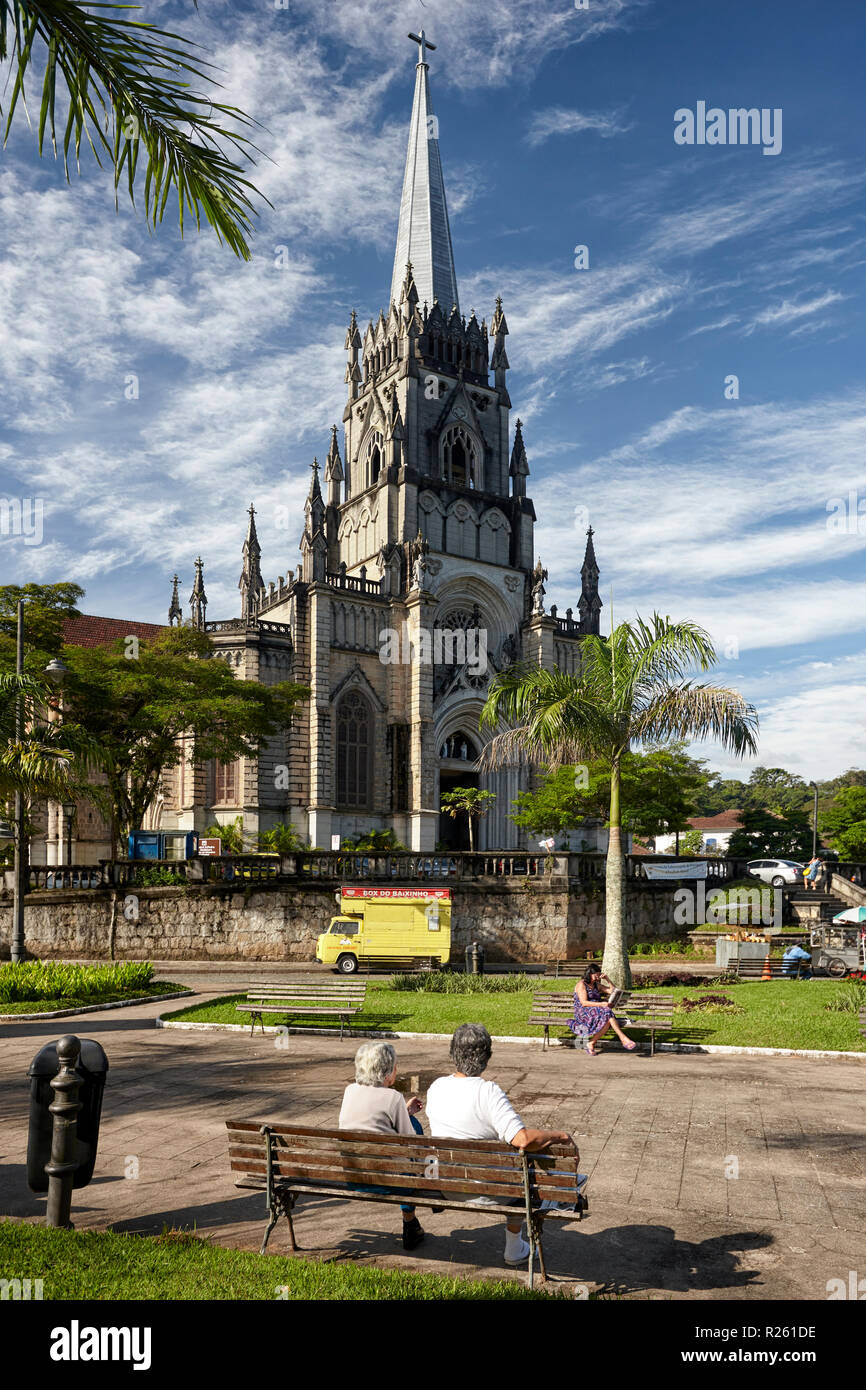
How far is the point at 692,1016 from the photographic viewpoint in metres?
16.4

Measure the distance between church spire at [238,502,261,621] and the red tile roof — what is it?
16.1 feet

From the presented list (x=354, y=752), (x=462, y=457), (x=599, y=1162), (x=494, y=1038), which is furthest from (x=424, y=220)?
(x=599, y=1162)

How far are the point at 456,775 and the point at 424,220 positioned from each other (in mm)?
33694

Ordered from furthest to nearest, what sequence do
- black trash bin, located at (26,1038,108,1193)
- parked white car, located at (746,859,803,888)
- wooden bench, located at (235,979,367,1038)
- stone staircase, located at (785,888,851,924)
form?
parked white car, located at (746,859,803,888) → stone staircase, located at (785,888,851,924) → wooden bench, located at (235,979,367,1038) → black trash bin, located at (26,1038,108,1193)

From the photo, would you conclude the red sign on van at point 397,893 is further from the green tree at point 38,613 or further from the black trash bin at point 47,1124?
the black trash bin at point 47,1124

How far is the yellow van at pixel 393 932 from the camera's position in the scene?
26016mm

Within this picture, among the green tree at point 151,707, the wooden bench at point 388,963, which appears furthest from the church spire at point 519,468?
the wooden bench at point 388,963

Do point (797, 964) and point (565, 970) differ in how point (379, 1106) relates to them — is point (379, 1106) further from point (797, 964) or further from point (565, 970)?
point (565, 970)

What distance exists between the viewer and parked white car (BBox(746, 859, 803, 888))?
38.2 metres

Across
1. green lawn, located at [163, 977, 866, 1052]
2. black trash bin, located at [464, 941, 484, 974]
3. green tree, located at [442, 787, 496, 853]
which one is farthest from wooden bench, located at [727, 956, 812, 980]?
green tree, located at [442, 787, 496, 853]

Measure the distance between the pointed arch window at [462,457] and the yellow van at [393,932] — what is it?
107ft

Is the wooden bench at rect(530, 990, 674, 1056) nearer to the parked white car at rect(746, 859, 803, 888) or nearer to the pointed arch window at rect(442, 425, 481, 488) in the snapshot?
the parked white car at rect(746, 859, 803, 888)
